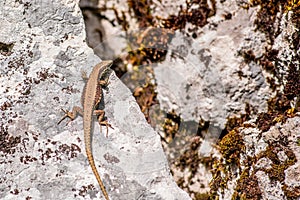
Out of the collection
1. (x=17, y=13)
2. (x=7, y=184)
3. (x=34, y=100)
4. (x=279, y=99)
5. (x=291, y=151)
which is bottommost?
(x=291, y=151)

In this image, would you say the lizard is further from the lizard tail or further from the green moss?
the green moss

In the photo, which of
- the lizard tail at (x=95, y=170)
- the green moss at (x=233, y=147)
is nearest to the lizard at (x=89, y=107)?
the lizard tail at (x=95, y=170)

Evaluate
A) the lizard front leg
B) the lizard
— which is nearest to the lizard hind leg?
the lizard

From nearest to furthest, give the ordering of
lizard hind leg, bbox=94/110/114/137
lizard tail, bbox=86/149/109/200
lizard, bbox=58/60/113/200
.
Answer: lizard tail, bbox=86/149/109/200, lizard, bbox=58/60/113/200, lizard hind leg, bbox=94/110/114/137

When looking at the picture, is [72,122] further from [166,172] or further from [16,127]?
[166,172]

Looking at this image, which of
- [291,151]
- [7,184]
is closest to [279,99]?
[291,151]

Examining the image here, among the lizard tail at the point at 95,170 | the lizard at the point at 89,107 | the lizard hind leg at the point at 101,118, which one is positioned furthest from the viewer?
the lizard hind leg at the point at 101,118

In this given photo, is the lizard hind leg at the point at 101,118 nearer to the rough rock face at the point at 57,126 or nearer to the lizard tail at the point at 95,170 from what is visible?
the rough rock face at the point at 57,126

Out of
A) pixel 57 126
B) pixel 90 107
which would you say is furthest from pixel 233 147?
pixel 57 126
